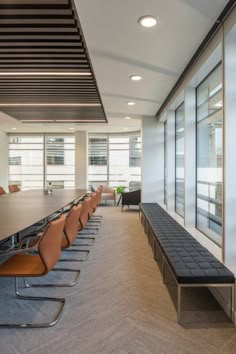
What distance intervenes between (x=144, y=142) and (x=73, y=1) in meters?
5.73

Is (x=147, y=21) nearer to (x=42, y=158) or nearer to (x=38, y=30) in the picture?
(x=38, y=30)

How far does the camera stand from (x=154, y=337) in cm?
227

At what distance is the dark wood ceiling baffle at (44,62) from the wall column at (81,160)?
3925 mm

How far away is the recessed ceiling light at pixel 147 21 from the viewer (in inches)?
118

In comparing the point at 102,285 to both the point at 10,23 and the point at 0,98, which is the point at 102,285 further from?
the point at 0,98

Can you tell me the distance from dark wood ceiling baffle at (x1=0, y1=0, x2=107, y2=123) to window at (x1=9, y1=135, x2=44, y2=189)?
197 inches

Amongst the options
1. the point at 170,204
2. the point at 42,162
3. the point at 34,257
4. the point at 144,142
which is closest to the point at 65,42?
the point at 34,257

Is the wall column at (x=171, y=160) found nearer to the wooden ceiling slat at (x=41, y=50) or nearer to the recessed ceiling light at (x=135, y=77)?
the recessed ceiling light at (x=135, y=77)

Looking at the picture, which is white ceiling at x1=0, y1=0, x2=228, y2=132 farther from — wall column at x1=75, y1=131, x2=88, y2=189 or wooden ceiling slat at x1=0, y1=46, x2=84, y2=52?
wall column at x1=75, y1=131, x2=88, y2=189

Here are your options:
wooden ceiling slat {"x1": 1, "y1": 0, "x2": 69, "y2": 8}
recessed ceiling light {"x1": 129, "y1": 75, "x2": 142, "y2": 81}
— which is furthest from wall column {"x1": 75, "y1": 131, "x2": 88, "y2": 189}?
wooden ceiling slat {"x1": 1, "y1": 0, "x2": 69, "y2": 8}

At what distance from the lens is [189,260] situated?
286 centimetres

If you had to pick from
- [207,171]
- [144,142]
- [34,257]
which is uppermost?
[144,142]

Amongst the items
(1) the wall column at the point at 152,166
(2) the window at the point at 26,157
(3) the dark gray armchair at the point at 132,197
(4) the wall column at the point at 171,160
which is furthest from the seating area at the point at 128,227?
(2) the window at the point at 26,157

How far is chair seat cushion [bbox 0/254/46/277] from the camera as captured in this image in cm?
249
